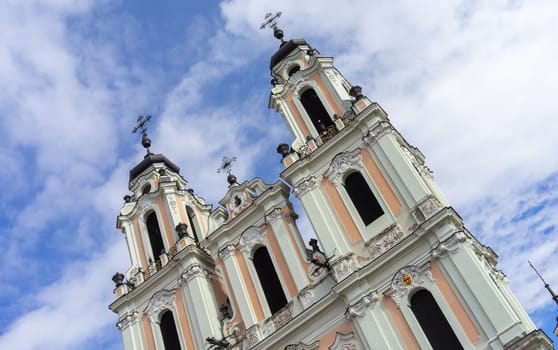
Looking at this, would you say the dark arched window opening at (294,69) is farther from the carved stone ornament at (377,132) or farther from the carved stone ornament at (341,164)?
the carved stone ornament at (377,132)

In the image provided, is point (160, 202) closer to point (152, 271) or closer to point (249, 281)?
point (152, 271)

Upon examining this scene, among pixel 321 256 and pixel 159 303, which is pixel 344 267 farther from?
pixel 159 303

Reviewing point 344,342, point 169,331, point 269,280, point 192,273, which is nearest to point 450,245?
point 344,342

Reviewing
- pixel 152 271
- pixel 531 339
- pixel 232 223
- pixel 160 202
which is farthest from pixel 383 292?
pixel 160 202

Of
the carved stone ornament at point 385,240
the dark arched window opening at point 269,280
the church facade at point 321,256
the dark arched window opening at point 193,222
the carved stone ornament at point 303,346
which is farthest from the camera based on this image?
the dark arched window opening at point 193,222

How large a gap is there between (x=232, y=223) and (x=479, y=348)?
10.5 meters

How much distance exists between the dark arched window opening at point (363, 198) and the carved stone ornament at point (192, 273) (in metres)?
6.46

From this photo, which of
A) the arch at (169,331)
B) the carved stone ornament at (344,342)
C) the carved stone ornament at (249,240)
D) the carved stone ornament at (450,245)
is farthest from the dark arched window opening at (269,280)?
the carved stone ornament at (450,245)

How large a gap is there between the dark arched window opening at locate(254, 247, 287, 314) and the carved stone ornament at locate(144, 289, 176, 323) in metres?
3.68

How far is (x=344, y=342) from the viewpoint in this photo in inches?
734

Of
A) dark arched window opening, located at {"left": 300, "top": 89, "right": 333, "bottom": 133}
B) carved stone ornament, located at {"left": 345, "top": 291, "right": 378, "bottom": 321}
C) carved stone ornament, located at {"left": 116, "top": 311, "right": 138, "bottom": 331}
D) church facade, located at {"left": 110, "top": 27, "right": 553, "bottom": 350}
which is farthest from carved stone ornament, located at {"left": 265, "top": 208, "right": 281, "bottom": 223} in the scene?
carved stone ornament, located at {"left": 116, "top": 311, "right": 138, "bottom": 331}

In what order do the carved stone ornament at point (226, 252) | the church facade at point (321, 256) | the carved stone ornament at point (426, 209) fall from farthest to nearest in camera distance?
the carved stone ornament at point (226, 252) < the carved stone ornament at point (426, 209) < the church facade at point (321, 256)

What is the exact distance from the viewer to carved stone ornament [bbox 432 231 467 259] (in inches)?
706

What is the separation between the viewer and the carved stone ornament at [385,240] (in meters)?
19.3
